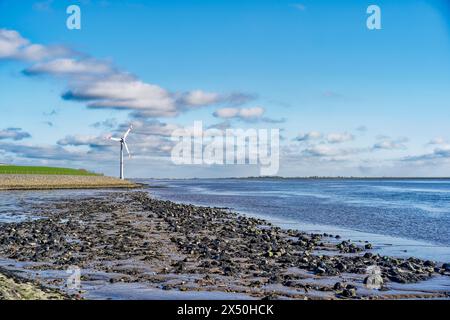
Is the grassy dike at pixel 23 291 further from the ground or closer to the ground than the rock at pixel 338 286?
further from the ground

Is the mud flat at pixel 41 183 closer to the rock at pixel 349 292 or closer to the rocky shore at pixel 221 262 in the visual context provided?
the rocky shore at pixel 221 262

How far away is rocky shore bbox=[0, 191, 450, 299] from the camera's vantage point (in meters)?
14.4

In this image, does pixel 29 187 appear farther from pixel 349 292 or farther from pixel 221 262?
pixel 349 292

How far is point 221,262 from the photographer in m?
18.1

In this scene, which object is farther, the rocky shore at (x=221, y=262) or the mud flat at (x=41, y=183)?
the mud flat at (x=41, y=183)

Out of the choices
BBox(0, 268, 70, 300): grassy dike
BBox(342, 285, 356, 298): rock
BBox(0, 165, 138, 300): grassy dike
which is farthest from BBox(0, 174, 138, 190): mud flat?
BBox(342, 285, 356, 298): rock

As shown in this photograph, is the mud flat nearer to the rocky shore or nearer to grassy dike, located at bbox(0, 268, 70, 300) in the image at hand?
A: the rocky shore

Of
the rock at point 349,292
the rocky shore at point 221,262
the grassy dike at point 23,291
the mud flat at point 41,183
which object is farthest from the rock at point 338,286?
the mud flat at point 41,183

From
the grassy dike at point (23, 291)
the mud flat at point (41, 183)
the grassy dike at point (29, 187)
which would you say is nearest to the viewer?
the grassy dike at point (23, 291)

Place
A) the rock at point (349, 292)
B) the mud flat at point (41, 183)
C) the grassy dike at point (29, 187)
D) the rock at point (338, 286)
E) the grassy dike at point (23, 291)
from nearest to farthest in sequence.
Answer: the grassy dike at point (23, 291) < the grassy dike at point (29, 187) < the rock at point (349, 292) < the rock at point (338, 286) < the mud flat at point (41, 183)

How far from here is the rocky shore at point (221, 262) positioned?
1442cm

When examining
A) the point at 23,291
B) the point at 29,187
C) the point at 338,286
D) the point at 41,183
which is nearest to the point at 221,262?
the point at 338,286
